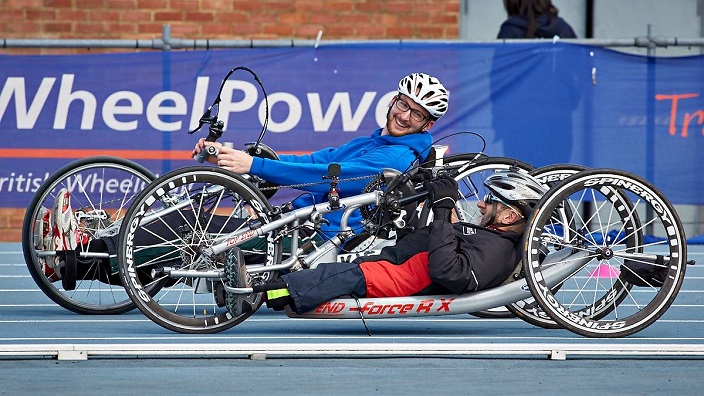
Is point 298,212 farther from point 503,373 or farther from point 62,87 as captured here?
point 62,87

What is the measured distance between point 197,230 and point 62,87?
4.19 meters

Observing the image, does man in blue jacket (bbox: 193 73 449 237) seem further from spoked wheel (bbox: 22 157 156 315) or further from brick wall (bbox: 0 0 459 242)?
brick wall (bbox: 0 0 459 242)

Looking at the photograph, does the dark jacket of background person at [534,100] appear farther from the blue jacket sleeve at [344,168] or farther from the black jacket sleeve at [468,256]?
the black jacket sleeve at [468,256]

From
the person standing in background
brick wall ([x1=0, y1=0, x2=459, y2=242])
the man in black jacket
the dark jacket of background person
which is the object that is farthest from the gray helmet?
brick wall ([x1=0, y1=0, x2=459, y2=242])

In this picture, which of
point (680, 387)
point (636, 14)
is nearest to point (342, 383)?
point (680, 387)

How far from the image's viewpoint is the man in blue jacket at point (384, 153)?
6.88 metres

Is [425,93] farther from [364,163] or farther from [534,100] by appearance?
[534,100]

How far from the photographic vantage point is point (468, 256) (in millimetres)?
6441

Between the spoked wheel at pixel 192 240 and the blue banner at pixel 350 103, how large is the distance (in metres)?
3.58

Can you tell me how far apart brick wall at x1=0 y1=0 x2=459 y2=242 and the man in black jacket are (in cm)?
610

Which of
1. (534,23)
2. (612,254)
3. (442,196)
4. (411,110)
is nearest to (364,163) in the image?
(411,110)

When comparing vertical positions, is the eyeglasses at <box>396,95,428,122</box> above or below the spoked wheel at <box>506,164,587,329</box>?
above

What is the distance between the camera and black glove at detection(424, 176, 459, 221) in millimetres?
6509

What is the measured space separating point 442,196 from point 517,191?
1.25 ft
